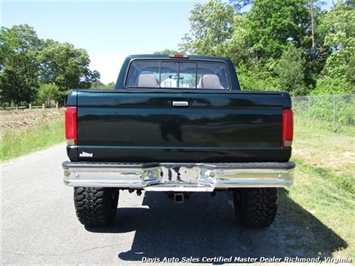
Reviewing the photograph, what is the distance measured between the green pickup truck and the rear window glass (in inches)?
67.7

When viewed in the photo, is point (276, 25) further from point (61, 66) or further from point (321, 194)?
point (61, 66)

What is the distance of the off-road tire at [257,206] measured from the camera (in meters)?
3.96

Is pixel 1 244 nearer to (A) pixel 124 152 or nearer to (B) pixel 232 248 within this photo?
(A) pixel 124 152

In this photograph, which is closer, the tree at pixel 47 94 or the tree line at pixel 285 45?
the tree line at pixel 285 45

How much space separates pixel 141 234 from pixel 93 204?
706 mm

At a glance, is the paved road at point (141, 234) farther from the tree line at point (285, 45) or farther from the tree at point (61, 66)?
the tree at point (61, 66)

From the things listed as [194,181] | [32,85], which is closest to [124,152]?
[194,181]

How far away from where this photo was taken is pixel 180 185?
334cm

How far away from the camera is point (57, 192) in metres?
6.10

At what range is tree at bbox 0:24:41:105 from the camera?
231 feet

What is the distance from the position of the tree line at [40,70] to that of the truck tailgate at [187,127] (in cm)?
7031

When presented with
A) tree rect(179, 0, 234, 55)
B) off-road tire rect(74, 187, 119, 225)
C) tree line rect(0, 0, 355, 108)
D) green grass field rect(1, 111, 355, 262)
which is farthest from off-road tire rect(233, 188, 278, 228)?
tree rect(179, 0, 234, 55)

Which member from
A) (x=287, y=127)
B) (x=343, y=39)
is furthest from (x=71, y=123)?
(x=343, y=39)

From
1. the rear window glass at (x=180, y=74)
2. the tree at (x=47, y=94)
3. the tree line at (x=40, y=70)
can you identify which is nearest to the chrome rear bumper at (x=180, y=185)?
the rear window glass at (x=180, y=74)
